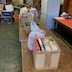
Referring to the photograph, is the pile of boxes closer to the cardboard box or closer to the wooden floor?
the wooden floor

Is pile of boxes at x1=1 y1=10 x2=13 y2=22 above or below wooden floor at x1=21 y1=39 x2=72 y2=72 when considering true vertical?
above

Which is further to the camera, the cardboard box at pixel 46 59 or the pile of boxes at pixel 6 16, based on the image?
the pile of boxes at pixel 6 16

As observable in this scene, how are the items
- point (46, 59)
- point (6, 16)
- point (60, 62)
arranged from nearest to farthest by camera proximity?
point (46, 59)
point (60, 62)
point (6, 16)

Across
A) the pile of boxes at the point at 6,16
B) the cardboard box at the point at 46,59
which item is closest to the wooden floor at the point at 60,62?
the cardboard box at the point at 46,59

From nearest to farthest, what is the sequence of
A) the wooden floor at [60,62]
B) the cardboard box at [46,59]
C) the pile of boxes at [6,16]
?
the cardboard box at [46,59]
the wooden floor at [60,62]
the pile of boxes at [6,16]

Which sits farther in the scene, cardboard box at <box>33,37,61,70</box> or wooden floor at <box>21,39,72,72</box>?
wooden floor at <box>21,39,72,72</box>

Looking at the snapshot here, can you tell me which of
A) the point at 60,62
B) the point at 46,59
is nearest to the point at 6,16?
the point at 60,62

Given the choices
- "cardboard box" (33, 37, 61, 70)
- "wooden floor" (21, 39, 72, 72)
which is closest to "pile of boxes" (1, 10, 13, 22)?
"wooden floor" (21, 39, 72, 72)

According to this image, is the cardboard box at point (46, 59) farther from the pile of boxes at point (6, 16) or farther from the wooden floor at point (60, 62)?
the pile of boxes at point (6, 16)

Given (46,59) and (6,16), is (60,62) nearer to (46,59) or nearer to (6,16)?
(46,59)

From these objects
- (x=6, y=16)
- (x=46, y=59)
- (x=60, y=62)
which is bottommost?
(x=60, y=62)

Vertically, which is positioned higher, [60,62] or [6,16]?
[6,16]

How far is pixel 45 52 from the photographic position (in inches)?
48.8

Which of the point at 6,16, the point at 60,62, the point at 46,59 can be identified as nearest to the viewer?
the point at 46,59
